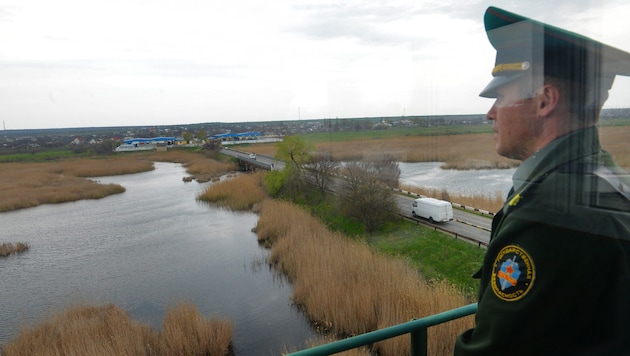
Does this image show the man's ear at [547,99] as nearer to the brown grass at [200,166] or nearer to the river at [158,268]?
the river at [158,268]

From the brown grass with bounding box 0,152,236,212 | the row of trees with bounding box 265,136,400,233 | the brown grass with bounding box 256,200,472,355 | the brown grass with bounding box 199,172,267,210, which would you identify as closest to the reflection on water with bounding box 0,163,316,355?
the brown grass with bounding box 256,200,472,355

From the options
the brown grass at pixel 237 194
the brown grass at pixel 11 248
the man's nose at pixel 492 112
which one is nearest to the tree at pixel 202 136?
the brown grass at pixel 237 194

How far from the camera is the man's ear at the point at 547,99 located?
0.78m

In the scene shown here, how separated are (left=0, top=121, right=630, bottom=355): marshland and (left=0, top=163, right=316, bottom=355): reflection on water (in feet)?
0.18

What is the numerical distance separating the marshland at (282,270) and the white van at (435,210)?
1.34 ft

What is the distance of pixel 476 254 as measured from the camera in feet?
28.9

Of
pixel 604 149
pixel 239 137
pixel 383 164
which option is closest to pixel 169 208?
pixel 383 164

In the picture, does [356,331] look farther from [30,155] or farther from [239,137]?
[239,137]

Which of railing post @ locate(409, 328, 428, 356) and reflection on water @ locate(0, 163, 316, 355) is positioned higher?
railing post @ locate(409, 328, 428, 356)

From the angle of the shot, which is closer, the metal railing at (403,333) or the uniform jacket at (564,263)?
the uniform jacket at (564,263)

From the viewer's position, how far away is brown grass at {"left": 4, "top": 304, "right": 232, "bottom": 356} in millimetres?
6188

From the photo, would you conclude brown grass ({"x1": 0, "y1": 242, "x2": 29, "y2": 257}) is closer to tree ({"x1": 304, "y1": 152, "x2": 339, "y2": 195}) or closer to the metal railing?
A: tree ({"x1": 304, "y1": 152, "x2": 339, "y2": 195})

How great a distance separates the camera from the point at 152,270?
1062cm

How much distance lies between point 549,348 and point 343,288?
6.85 m
